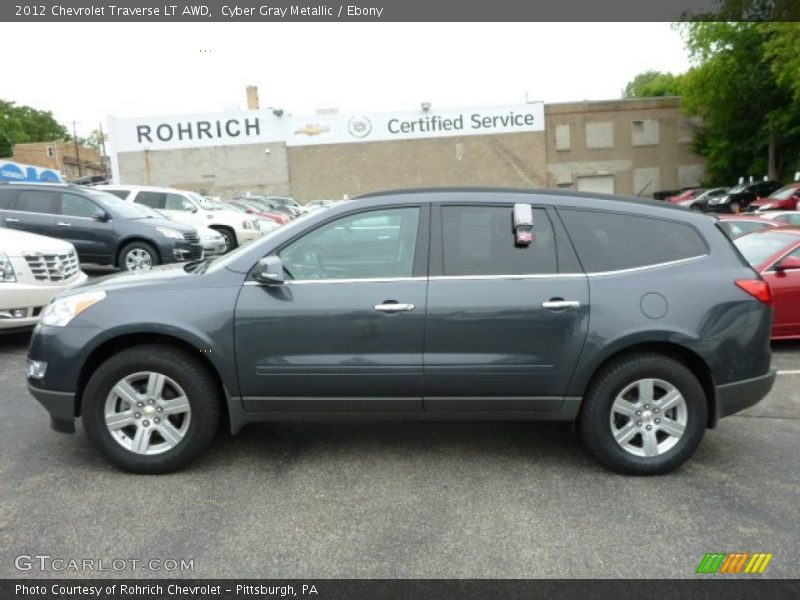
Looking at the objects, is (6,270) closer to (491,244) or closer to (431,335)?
(431,335)

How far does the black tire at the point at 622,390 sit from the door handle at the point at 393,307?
121 cm

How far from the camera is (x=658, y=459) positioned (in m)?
3.83

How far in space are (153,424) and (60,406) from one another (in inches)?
22.0

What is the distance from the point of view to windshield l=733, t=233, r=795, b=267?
7.07 metres

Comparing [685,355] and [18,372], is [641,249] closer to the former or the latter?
[685,355]

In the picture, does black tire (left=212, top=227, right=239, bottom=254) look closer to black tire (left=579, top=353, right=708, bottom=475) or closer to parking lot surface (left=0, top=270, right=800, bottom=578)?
parking lot surface (left=0, top=270, right=800, bottom=578)

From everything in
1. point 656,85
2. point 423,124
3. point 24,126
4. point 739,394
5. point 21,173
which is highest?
point 24,126

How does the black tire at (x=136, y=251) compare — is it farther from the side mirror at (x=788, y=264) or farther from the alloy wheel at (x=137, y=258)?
the side mirror at (x=788, y=264)

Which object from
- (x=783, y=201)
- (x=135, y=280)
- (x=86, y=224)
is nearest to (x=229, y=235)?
(x=86, y=224)

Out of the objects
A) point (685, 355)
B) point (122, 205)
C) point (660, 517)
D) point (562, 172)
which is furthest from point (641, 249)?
point (562, 172)

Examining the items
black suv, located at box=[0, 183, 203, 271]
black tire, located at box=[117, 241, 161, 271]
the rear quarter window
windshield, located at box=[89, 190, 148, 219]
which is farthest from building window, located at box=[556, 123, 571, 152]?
the rear quarter window

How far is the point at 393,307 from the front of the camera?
3723 mm

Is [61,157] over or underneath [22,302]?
over

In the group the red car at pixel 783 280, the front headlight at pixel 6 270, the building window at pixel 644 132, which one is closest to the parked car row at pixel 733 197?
the building window at pixel 644 132
